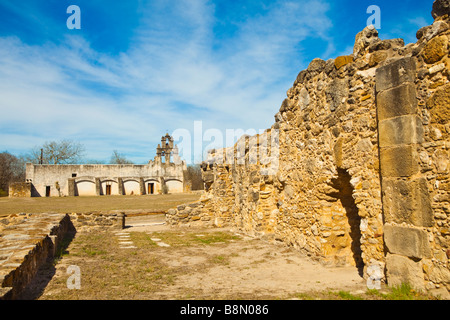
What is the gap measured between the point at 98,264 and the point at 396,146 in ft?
17.6

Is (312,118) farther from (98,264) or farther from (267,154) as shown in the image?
(98,264)

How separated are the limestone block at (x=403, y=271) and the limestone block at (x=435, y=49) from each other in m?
2.32

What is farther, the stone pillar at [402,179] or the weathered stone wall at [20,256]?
the stone pillar at [402,179]

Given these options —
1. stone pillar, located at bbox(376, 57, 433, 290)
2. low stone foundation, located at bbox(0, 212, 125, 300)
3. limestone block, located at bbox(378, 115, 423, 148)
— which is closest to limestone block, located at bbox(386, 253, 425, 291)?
stone pillar, located at bbox(376, 57, 433, 290)

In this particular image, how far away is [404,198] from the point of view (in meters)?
4.07

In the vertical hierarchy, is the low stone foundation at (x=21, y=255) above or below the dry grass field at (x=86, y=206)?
above

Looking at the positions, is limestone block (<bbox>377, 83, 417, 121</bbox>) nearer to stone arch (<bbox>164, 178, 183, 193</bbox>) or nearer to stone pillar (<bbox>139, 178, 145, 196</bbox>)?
stone pillar (<bbox>139, 178, 145, 196</bbox>)

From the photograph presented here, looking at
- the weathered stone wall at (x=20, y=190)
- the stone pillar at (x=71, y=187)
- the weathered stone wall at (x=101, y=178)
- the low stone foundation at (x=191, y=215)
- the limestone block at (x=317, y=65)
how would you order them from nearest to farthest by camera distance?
the limestone block at (x=317, y=65)
the low stone foundation at (x=191, y=215)
the weathered stone wall at (x=20, y=190)
the stone pillar at (x=71, y=187)
the weathered stone wall at (x=101, y=178)

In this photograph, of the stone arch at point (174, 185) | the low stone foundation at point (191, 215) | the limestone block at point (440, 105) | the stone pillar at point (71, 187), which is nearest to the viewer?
the limestone block at point (440, 105)

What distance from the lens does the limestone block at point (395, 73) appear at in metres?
4.08

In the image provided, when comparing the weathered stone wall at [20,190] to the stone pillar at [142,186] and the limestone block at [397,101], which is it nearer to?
the stone pillar at [142,186]

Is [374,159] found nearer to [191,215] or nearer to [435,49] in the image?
[435,49]

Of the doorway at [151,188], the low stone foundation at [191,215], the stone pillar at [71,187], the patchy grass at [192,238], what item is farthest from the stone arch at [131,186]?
the patchy grass at [192,238]
